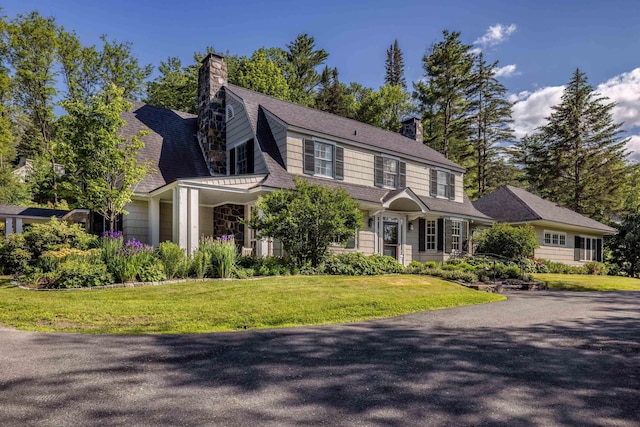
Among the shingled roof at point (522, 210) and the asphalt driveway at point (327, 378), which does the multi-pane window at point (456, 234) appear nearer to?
the shingled roof at point (522, 210)

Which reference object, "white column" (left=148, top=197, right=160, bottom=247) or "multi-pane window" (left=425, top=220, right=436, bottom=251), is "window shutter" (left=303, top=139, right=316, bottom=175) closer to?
"white column" (left=148, top=197, right=160, bottom=247)

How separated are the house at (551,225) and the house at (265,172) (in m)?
4.45

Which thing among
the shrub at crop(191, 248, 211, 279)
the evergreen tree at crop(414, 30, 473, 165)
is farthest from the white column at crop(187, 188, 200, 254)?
the evergreen tree at crop(414, 30, 473, 165)

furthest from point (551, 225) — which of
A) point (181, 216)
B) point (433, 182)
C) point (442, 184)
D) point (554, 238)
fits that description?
point (181, 216)

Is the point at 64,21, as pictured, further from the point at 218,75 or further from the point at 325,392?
the point at 325,392

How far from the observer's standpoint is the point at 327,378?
3.81m

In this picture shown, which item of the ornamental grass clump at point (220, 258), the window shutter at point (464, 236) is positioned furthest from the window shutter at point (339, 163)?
the window shutter at point (464, 236)

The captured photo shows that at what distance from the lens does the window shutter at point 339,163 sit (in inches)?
646

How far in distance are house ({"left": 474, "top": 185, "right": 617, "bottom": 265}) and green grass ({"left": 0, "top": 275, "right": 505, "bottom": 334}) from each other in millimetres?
15039

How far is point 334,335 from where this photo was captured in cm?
562

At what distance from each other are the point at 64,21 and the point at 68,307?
24934 mm

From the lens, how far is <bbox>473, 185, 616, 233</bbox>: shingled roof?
23.0 m

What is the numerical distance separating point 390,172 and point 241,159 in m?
6.92

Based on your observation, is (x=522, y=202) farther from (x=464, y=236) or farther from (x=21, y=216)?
(x=21, y=216)
